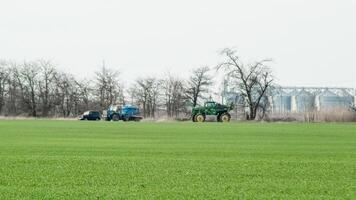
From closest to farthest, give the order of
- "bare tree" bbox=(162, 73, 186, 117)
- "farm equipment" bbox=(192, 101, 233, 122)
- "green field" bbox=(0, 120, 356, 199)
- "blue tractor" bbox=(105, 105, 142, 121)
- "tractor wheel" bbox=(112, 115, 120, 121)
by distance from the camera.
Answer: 1. "green field" bbox=(0, 120, 356, 199)
2. "farm equipment" bbox=(192, 101, 233, 122)
3. "tractor wheel" bbox=(112, 115, 120, 121)
4. "blue tractor" bbox=(105, 105, 142, 121)
5. "bare tree" bbox=(162, 73, 186, 117)

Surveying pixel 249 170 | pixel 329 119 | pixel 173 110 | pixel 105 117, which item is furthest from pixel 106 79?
pixel 249 170

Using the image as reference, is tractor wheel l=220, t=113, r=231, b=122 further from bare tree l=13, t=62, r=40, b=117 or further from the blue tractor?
bare tree l=13, t=62, r=40, b=117

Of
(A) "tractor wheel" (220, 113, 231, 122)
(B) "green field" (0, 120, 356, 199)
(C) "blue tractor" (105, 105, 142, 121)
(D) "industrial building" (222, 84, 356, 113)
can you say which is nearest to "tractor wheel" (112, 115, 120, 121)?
(C) "blue tractor" (105, 105, 142, 121)

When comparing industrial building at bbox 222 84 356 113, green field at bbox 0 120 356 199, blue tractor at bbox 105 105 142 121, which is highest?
industrial building at bbox 222 84 356 113

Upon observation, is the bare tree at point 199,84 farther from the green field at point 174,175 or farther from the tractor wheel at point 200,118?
the green field at point 174,175

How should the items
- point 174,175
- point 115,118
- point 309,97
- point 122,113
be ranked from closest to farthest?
point 174,175
point 115,118
point 122,113
point 309,97

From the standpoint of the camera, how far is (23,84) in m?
98.3

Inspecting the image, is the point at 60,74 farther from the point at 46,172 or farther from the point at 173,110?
the point at 46,172

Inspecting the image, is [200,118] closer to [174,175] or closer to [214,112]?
[214,112]

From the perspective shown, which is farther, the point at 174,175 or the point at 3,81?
the point at 3,81

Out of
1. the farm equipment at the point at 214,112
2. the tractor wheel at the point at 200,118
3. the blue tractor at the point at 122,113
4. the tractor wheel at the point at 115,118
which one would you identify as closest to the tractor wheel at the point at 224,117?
the farm equipment at the point at 214,112

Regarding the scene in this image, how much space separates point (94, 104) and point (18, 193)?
87392mm

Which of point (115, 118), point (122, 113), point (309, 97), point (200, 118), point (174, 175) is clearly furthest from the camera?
point (309, 97)

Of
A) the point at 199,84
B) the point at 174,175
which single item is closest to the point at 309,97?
the point at 199,84
